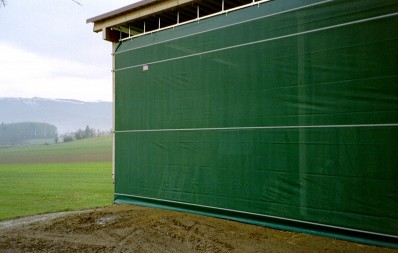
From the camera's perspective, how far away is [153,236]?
558cm

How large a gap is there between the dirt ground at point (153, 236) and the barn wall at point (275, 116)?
34 cm

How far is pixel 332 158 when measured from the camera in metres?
5.15

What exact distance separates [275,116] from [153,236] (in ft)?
9.17

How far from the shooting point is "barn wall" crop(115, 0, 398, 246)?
190 inches

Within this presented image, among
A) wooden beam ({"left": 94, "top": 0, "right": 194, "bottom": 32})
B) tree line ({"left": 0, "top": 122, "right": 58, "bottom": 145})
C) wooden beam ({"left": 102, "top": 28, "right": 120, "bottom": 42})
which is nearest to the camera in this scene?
wooden beam ({"left": 94, "top": 0, "right": 194, "bottom": 32})

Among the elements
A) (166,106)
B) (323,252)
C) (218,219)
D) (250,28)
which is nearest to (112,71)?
(166,106)

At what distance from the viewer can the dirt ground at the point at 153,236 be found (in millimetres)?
4938

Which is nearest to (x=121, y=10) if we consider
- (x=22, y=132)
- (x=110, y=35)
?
(x=110, y=35)

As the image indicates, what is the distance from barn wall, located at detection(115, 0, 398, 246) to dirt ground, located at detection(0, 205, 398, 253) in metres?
0.34

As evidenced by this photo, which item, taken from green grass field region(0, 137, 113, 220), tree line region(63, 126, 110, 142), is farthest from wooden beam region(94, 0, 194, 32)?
tree line region(63, 126, 110, 142)

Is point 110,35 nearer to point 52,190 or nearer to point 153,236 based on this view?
point 153,236

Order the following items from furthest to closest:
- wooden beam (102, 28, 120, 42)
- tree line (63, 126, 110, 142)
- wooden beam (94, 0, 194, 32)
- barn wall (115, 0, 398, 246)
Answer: tree line (63, 126, 110, 142)
wooden beam (102, 28, 120, 42)
wooden beam (94, 0, 194, 32)
barn wall (115, 0, 398, 246)

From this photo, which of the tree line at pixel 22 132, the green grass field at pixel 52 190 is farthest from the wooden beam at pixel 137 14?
the tree line at pixel 22 132

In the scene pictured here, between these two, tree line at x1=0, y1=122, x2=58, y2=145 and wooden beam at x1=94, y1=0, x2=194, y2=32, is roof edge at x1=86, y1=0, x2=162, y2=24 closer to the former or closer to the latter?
wooden beam at x1=94, y1=0, x2=194, y2=32
